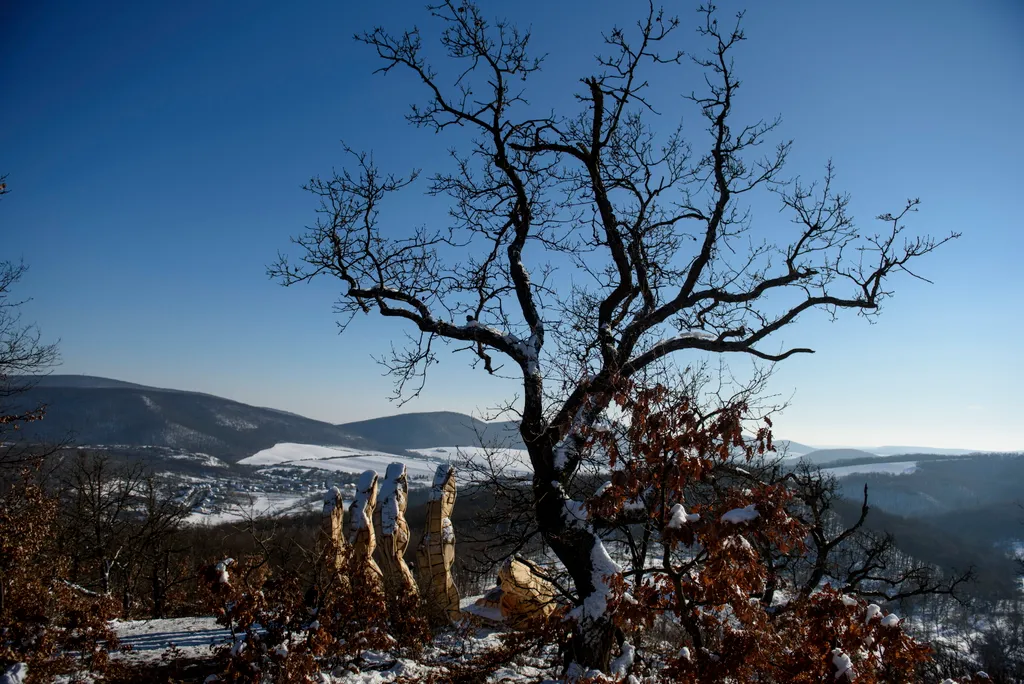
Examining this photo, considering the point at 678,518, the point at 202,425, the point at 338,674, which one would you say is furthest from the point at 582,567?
the point at 202,425

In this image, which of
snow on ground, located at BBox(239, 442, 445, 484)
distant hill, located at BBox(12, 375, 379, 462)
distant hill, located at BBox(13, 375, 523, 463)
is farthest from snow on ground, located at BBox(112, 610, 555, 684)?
distant hill, located at BBox(12, 375, 379, 462)

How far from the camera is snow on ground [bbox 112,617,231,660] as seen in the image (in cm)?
831

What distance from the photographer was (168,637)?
9680 millimetres

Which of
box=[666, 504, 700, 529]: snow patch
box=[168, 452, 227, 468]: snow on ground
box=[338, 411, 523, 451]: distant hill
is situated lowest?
box=[168, 452, 227, 468]: snow on ground

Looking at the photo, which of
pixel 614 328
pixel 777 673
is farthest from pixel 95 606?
pixel 777 673

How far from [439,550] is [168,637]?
583cm

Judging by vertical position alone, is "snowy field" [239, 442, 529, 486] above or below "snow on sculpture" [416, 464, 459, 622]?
below

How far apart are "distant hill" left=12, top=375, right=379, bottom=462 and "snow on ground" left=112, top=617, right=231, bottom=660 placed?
131 m

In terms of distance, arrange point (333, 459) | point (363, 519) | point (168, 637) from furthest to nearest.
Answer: point (333, 459) → point (363, 519) → point (168, 637)

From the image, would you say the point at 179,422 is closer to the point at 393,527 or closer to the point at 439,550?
the point at 393,527

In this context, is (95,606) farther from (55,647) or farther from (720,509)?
(720,509)

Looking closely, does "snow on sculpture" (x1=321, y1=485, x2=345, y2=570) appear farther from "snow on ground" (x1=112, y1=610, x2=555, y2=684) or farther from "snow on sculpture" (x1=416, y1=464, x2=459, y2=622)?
"snow on ground" (x1=112, y1=610, x2=555, y2=684)

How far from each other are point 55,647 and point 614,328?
8964 mm

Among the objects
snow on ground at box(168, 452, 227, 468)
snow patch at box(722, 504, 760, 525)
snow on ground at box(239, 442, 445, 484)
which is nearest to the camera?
snow patch at box(722, 504, 760, 525)
